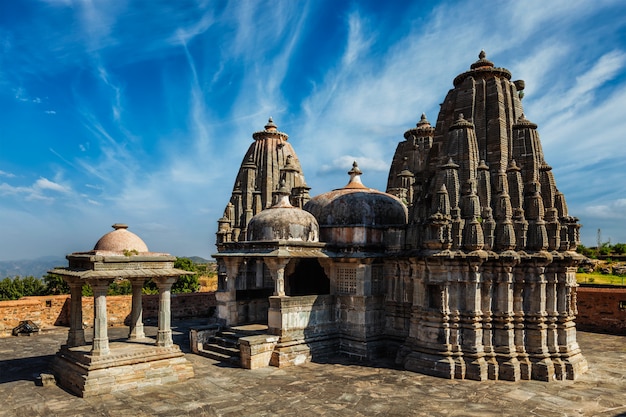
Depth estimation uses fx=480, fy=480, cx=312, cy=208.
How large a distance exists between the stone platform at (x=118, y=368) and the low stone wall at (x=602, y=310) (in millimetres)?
19456

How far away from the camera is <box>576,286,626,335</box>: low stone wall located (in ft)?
74.5

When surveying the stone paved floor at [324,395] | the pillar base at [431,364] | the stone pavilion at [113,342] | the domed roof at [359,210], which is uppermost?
the domed roof at [359,210]

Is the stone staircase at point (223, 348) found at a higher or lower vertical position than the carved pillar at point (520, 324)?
lower

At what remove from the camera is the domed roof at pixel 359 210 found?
18.2m

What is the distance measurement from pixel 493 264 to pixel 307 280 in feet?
26.7

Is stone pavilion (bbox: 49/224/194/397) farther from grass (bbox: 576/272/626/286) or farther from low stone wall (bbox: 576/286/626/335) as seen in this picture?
grass (bbox: 576/272/626/286)

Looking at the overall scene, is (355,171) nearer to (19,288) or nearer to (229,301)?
(229,301)

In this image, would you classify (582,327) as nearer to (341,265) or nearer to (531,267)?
(531,267)

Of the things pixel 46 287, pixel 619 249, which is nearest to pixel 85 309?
pixel 46 287

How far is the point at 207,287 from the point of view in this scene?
3878 centimetres

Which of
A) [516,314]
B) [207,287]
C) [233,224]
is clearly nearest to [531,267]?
[516,314]

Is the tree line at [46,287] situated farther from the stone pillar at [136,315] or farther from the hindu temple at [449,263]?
the hindu temple at [449,263]

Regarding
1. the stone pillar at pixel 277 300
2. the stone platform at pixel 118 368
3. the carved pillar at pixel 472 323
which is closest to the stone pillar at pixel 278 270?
the stone pillar at pixel 277 300

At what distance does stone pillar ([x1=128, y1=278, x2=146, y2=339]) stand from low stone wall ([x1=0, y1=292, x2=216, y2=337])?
8.46 metres
